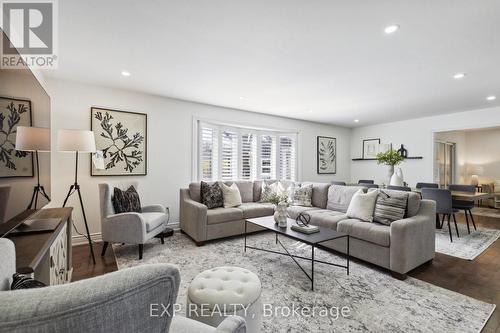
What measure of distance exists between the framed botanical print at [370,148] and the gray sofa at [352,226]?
3259mm

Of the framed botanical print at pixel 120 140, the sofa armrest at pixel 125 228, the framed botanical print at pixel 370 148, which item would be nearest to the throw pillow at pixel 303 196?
the sofa armrest at pixel 125 228

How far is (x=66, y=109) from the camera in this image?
3311 mm

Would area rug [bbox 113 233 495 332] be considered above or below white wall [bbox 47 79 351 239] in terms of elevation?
below

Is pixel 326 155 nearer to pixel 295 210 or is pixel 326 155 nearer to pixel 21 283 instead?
pixel 295 210

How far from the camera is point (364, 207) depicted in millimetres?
3049

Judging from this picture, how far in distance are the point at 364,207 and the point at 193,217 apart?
2454 mm

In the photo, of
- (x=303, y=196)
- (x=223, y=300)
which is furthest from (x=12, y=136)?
(x=303, y=196)

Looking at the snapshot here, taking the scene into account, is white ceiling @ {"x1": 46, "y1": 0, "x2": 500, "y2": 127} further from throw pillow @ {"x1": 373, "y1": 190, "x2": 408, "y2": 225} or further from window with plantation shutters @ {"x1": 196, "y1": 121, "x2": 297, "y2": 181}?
throw pillow @ {"x1": 373, "y1": 190, "x2": 408, "y2": 225}

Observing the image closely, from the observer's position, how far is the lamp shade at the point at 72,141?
2.65m

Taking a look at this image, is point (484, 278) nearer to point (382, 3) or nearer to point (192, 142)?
point (382, 3)

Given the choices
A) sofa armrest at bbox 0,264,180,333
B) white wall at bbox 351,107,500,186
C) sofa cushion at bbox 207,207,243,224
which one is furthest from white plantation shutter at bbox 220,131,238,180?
sofa armrest at bbox 0,264,180,333

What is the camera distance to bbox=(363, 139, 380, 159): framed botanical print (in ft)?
21.2

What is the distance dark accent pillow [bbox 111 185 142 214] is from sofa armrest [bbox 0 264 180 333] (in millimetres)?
2958

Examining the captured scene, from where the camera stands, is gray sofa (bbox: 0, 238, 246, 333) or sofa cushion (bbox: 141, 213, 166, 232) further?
sofa cushion (bbox: 141, 213, 166, 232)
